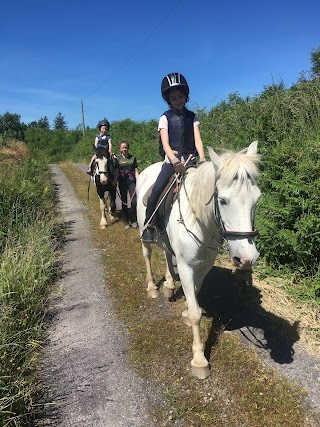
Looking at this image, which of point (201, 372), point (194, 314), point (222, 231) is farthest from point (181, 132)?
point (201, 372)

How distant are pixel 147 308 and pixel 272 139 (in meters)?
4.00

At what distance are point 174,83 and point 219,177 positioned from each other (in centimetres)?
172

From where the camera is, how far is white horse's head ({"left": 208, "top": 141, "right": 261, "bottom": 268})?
2.31m

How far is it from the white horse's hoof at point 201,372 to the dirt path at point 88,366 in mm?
461

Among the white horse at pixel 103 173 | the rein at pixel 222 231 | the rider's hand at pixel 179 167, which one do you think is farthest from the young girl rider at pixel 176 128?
the white horse at pixel 103 173

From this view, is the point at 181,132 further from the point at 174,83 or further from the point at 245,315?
the point at 245,315

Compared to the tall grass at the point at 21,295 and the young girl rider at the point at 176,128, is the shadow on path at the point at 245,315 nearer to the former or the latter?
the young girl rider at the point at 176,128

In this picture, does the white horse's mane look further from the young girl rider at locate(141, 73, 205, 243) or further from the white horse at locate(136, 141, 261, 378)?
the young girl rider at locate(141, 73, 205, 243)

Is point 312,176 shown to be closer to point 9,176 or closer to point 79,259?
point 79,259

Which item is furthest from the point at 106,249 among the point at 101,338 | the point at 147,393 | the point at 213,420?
the point at 213,420

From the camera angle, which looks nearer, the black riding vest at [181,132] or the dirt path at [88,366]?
the dirt path at [88,366]

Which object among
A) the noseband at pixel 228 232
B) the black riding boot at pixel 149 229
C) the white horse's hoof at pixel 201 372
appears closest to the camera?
the noseband at pixel 228 232

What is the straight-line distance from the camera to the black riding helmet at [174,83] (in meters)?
3.66

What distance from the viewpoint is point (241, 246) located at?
2.31 metres
